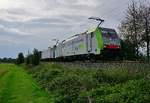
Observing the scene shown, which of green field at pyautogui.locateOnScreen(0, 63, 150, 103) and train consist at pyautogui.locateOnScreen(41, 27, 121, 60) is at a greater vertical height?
train consist at pyautogui.locateOnScreen(41, 27, 121, 60)

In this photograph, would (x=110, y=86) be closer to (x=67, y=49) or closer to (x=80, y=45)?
(x=80, y=45)

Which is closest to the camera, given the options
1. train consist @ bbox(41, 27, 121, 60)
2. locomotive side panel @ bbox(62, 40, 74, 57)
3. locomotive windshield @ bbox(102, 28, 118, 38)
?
train consist @ bbox(41, 27, 121, 60)

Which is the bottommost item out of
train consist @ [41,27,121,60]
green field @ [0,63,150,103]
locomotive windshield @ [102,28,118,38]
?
green field @ [0,63,150,103]

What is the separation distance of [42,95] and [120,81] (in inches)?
270

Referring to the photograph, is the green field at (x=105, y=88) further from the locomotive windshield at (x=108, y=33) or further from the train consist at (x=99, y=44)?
the locomotive windshield at (x=108, y=33)

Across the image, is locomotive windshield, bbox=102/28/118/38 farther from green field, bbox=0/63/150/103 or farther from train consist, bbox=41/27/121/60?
green field, bbox=0/63/150/103

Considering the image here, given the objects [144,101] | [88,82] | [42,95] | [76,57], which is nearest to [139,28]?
[76,57]

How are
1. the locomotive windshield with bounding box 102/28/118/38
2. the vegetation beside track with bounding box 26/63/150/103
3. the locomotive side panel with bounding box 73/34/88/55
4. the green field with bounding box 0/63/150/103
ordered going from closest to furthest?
1. the vegetation beside track with bounding box 26/63/150/103
2. the green field with bounding box 0/63/150/103
3. the locomotive windshield with bounding box 102/28/118/38
4. the locomotive side panel with bounding box 73/34/88/55

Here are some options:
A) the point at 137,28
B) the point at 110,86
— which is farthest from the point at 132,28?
the point at 110,86

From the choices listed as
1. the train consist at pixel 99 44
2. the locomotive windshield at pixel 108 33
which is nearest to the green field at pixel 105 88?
the train consist at pixel 99 44

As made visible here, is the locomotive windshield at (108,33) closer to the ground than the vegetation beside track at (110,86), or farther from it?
farther from it

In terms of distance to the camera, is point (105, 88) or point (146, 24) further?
point (146, 24)

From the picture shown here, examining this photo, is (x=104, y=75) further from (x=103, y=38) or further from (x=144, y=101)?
(x=103, y=38)

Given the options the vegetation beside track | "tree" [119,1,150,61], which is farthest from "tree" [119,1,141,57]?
the vegetation beside track
